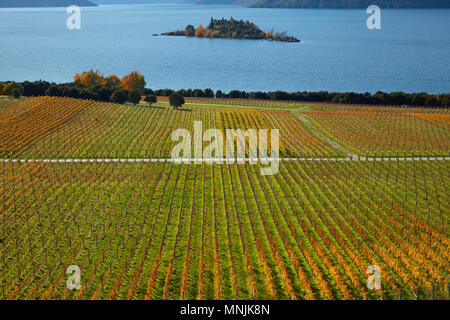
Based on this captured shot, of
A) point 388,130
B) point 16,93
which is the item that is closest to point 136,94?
point 16,93

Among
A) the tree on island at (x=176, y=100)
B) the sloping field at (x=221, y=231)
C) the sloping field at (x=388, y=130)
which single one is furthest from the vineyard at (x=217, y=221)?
the tree on island at (x=176, y=100)

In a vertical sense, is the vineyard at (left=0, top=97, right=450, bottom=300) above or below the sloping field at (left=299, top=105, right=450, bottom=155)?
below

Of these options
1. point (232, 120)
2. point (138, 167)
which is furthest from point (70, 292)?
point (232, 120)

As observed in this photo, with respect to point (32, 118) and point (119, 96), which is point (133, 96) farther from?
point (32, 118)

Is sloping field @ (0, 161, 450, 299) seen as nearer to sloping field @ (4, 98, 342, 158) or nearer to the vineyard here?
the vineyard

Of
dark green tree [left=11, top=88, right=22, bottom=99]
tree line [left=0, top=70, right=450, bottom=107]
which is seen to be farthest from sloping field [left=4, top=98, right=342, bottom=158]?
dark green tree [left=11, top=88, right=22, bottom=99]
